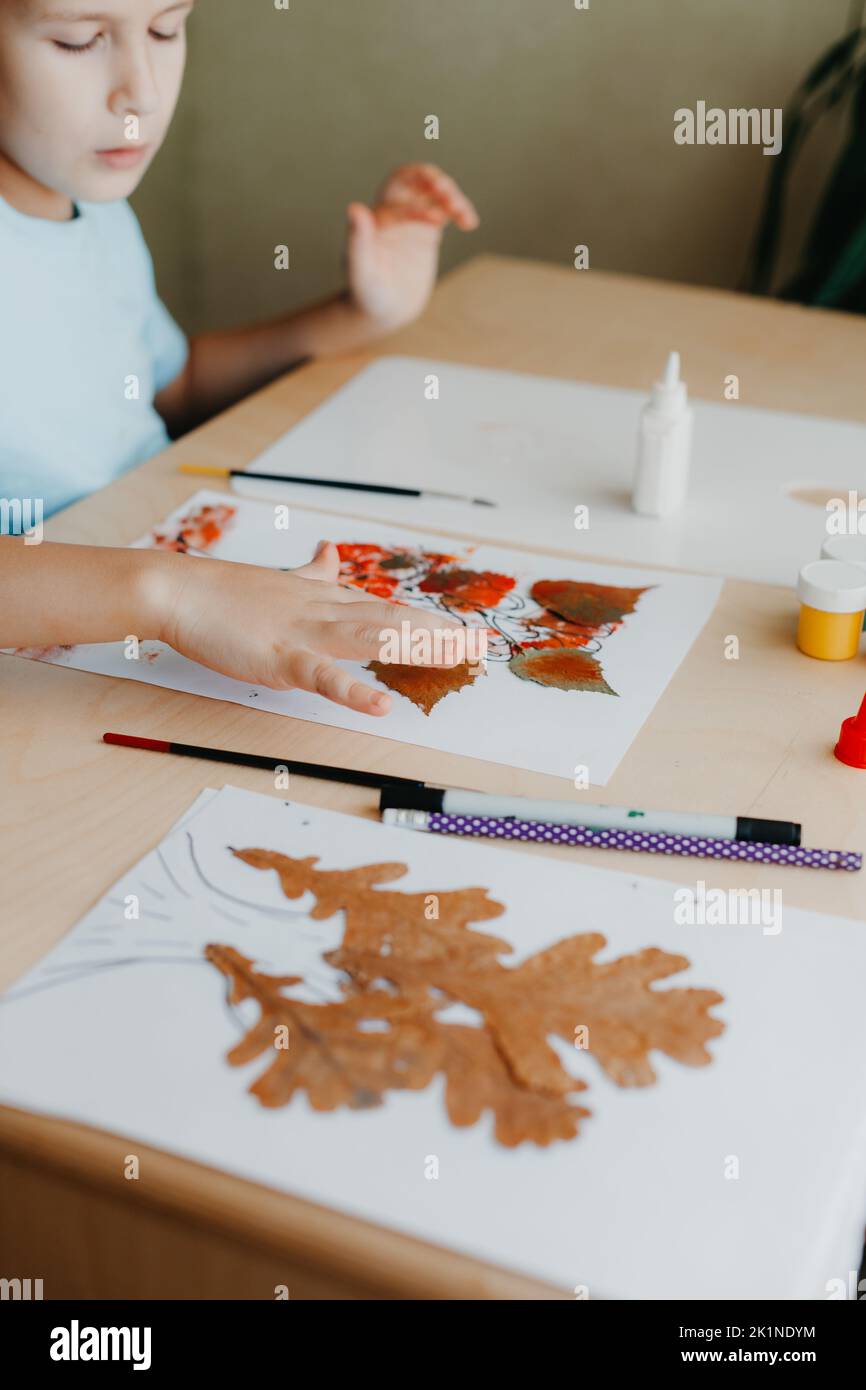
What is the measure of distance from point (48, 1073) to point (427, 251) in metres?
0.97

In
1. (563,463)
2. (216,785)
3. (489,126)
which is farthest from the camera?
(489,126)

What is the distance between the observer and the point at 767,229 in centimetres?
191

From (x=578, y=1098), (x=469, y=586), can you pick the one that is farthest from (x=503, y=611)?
(x=578, y=1098)

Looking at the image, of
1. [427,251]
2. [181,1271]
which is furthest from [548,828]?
[427,251]

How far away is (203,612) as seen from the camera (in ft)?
2.54

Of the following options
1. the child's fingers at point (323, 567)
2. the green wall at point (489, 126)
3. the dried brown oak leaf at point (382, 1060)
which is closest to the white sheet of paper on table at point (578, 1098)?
the dried brown oak leaf at point (382, 1060)

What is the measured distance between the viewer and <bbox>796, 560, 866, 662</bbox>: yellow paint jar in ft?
2.65

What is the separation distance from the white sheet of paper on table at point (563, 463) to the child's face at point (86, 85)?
248 millimetres

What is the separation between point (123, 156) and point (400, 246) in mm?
347

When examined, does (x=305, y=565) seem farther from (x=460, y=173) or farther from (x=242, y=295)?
(x=242, y=295)

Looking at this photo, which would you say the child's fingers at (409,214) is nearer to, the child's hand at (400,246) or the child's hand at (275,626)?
the child's hand at (400,246)

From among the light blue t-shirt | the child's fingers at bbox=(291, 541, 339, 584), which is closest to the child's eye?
the light blue t-shirt

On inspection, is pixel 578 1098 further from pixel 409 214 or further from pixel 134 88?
pixel 409 214

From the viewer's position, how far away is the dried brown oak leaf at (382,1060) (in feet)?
1.71
